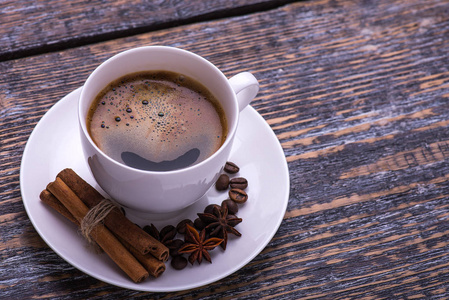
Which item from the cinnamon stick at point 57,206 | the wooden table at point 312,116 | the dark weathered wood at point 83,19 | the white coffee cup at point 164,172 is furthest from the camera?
the dark weathered wood at point 83,19

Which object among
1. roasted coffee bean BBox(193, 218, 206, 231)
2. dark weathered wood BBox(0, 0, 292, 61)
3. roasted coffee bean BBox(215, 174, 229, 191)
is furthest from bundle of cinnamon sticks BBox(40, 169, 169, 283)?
dark weathered wood BBox(0, 0, 292, 61)

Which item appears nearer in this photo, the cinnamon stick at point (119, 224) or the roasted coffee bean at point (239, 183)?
the cinnamon stick at point (119, 224)

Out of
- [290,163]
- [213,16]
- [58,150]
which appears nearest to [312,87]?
[290,163]

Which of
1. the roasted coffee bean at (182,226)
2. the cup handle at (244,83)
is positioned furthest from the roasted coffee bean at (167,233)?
the cup handle at (244,83)

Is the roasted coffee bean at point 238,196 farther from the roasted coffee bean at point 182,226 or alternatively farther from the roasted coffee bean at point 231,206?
the roasted coffee bean at point 182,226

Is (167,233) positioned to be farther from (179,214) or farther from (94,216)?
(94,216)

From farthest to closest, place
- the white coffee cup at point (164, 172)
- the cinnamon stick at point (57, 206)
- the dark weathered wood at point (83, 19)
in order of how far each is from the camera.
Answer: the dark weathered wood at point (83, 19), the cinnamon stick at point (57, 206), the white coffee cup at point (164, 172)

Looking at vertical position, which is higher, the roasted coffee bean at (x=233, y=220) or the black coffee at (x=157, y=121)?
the black coffee at (x=157, y=121)

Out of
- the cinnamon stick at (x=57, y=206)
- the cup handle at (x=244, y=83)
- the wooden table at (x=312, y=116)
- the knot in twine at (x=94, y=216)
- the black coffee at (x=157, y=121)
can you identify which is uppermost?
the cup handle at (x=244, y=83)
